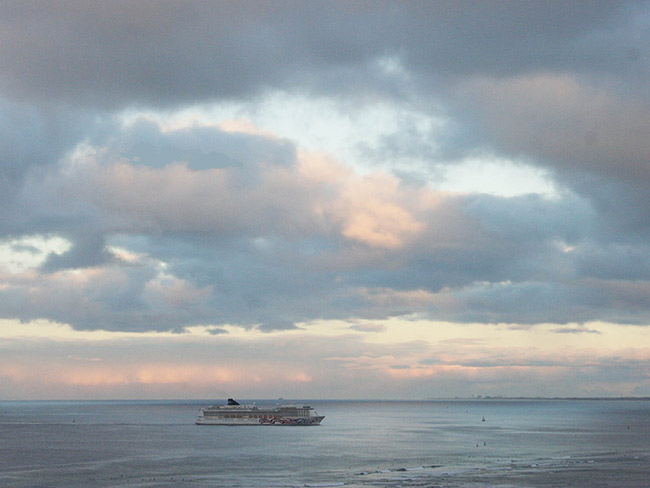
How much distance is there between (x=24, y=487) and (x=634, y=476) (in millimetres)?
90759

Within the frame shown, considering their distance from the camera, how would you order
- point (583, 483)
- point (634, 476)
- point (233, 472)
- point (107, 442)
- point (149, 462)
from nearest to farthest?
point (583, 483) < point (634, 476) < point (233, 472) < point (149, 462) < point (107, 442)

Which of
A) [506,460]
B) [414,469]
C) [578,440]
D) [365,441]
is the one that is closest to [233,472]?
[414,469]

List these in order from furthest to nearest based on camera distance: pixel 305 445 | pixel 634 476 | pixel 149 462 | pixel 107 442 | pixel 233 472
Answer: pixel 107 442 → pixel 305 445 → pixel 149 462 → pixel 233 472 → pixel 634 476

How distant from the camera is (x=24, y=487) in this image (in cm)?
10344

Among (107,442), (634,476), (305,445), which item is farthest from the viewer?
(107,442)

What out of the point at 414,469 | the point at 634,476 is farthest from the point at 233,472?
the point at 634,476

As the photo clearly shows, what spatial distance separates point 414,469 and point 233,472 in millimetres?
30462

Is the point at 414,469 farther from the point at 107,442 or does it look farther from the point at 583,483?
the point at 107,442

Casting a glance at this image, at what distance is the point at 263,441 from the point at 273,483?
90.5 m

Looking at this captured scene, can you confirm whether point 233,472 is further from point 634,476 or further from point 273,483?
point 634,476

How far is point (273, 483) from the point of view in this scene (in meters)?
107

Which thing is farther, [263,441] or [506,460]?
[263,441]

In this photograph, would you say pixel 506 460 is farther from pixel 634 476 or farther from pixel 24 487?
pixel 24 487

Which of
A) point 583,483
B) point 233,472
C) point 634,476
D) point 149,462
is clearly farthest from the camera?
point 149,462
